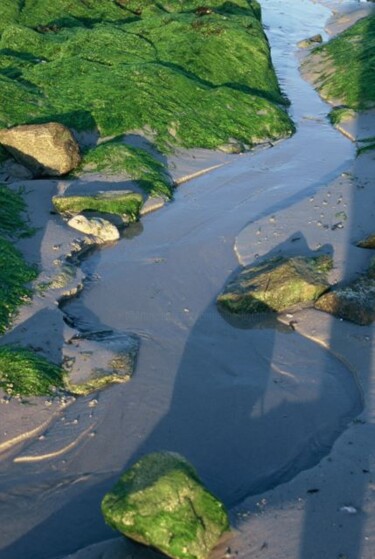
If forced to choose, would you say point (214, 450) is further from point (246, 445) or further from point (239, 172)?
point (239, 172)

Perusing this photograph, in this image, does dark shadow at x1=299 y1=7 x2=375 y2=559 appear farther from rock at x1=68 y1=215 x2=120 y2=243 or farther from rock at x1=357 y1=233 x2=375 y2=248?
rock at x1=68 y1=215 x2=120 y2=243

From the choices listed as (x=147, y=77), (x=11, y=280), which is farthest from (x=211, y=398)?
(x=147, y=77)

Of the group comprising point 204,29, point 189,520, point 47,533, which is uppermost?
point 204,29

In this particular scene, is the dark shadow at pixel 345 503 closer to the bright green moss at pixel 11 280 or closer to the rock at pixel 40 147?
the bright green moss at pixel 11 280

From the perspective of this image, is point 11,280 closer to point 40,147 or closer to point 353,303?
point 40,147

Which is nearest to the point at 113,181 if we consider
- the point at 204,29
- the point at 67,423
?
the point at 67,423

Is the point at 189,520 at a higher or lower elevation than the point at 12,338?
higher

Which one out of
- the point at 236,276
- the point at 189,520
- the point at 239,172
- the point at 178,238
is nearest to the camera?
the point at 189,520
